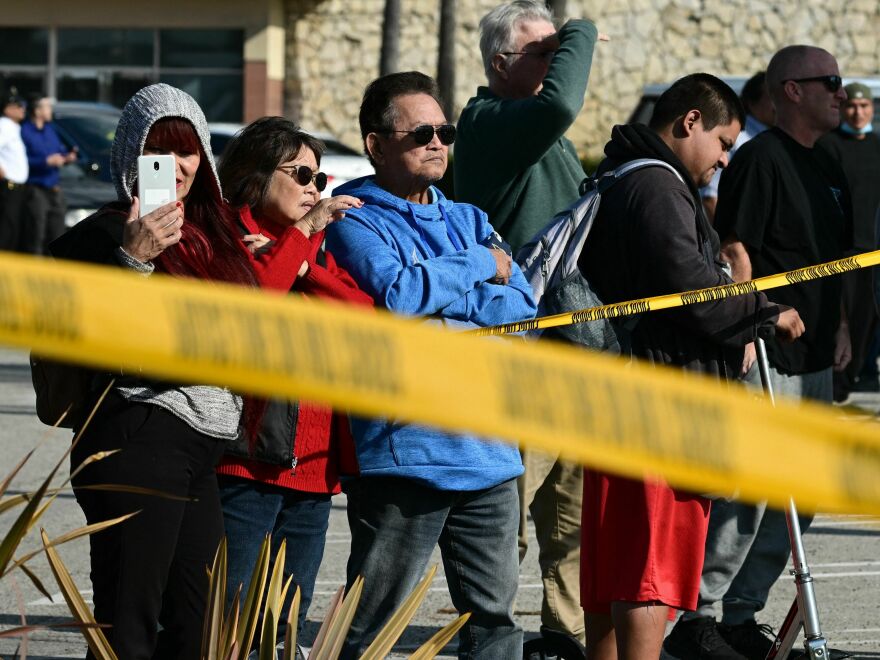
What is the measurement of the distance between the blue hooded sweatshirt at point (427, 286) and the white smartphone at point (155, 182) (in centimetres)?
60

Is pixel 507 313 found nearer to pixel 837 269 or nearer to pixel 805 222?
pixel 837 269

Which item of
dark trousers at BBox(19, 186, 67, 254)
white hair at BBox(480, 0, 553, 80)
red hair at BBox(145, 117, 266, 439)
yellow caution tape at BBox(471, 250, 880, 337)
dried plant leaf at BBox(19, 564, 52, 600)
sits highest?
white hair at BBox(480, 0, 553, 80)

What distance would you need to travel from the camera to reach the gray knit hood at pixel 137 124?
3398 mm

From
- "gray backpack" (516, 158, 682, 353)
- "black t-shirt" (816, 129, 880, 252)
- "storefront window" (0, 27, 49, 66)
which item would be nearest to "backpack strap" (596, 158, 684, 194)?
"gray backpack" (516, 158, 682, 353)

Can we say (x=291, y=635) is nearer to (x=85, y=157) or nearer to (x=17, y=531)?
(x=17, y=531)

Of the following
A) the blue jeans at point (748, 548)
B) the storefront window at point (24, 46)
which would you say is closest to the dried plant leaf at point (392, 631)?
the blue jeans at point (748, 548)

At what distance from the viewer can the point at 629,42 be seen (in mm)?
25562

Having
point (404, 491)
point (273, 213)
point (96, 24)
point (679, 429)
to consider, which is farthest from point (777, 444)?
point (96, 24)

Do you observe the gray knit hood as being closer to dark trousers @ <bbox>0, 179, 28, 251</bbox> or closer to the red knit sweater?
the red knit sweater

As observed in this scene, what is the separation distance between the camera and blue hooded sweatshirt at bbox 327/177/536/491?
355 centimetres

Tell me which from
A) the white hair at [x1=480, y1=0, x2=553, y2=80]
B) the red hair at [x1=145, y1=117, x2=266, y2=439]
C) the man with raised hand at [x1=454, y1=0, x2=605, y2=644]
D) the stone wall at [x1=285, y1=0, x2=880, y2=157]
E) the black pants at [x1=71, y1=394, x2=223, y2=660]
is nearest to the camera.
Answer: the black pants at [x1=71, y1=394, x2=223, y2=660]

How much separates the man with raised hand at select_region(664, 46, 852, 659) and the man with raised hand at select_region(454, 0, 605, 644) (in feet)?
1.44

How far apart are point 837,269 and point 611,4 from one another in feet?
73.3

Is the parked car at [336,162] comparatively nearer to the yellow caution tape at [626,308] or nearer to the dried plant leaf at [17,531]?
the yellow caution tape at [626,308]
